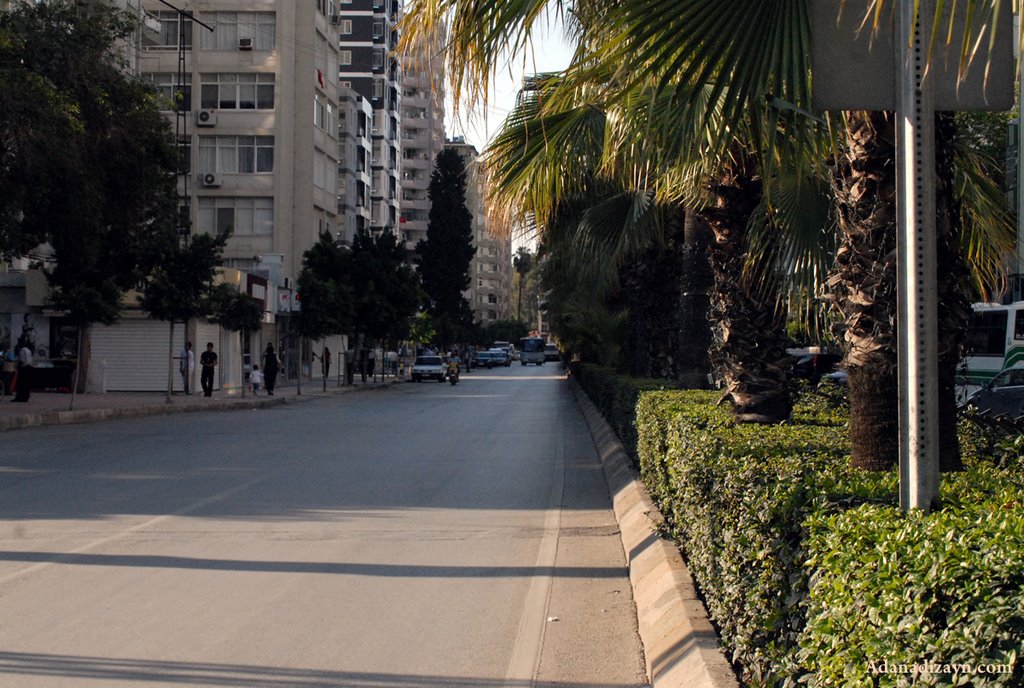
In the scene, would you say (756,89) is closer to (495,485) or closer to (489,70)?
(489,70)

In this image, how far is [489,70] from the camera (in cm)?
571

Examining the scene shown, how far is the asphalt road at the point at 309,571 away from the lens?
6.00 m

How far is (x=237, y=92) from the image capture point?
56.3 metres

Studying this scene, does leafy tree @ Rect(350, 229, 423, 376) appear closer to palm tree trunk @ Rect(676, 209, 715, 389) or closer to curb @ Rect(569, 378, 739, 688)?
palm tree trunk @ Rect(676, 209, 715, 389)

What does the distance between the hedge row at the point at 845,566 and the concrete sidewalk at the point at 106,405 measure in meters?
20.1

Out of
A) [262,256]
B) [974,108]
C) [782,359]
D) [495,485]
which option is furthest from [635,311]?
[262,256]

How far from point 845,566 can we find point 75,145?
74.1ft

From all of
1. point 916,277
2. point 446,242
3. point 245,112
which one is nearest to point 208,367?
point 245,112

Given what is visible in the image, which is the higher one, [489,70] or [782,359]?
[489,70]

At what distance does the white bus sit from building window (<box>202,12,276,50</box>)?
38.0m

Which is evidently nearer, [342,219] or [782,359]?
[782,359]

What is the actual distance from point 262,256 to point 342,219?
17.3m

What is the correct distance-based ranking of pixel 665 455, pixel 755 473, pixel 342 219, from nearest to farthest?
pixel 755 473, pixel 665 455, pixel 342 219

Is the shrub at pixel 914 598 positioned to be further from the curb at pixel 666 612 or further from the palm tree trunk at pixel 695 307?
the palm tree trunk at pixel 695 307
